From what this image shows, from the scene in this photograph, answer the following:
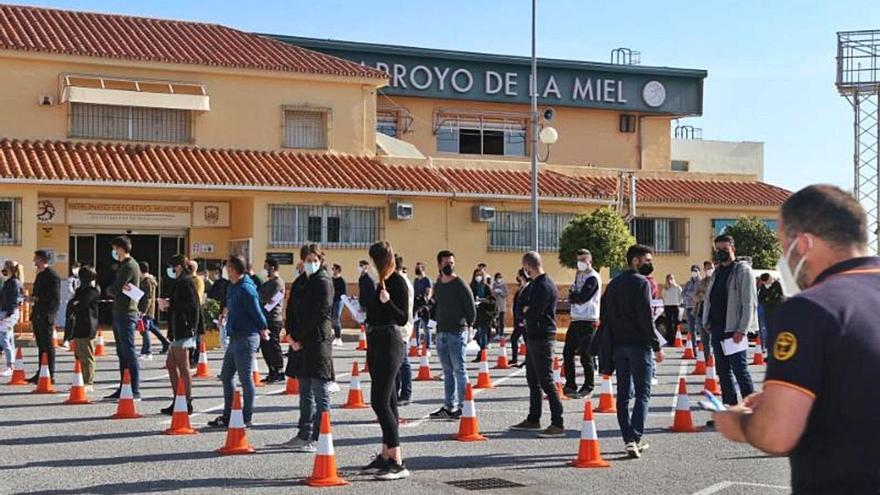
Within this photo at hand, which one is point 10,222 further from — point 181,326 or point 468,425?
point 468,425

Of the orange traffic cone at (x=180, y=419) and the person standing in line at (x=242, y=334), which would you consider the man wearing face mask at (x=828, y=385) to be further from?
the orange traffic cone at (x=180, y=419)

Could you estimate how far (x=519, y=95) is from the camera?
4244 cm

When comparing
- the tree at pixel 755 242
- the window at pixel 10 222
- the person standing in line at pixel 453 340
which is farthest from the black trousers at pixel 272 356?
the tree at pixel 755 242

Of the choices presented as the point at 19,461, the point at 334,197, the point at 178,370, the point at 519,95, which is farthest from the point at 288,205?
the point at 19,461

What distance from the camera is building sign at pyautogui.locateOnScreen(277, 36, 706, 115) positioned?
134ft

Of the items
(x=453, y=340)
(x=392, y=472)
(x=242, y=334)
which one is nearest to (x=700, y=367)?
(x=453, y=340)

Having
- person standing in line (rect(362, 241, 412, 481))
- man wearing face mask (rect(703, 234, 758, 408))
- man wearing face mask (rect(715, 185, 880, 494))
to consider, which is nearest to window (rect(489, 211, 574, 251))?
man wearing face mask (rect(703, 234, 758, 408))

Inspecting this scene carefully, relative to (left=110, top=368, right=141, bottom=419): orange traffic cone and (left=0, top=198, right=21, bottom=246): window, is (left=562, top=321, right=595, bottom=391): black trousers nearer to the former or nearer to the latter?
(left=110, top=368, right=141, bottom=419): orange traffic cone

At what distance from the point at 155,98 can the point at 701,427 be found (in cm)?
2197

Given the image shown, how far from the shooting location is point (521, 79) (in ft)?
139

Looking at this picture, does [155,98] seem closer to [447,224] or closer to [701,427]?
[447,224]

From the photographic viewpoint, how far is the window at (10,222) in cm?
2873

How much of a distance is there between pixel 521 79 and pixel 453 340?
1168 inches

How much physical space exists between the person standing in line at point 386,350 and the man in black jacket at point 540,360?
88.1 inches
